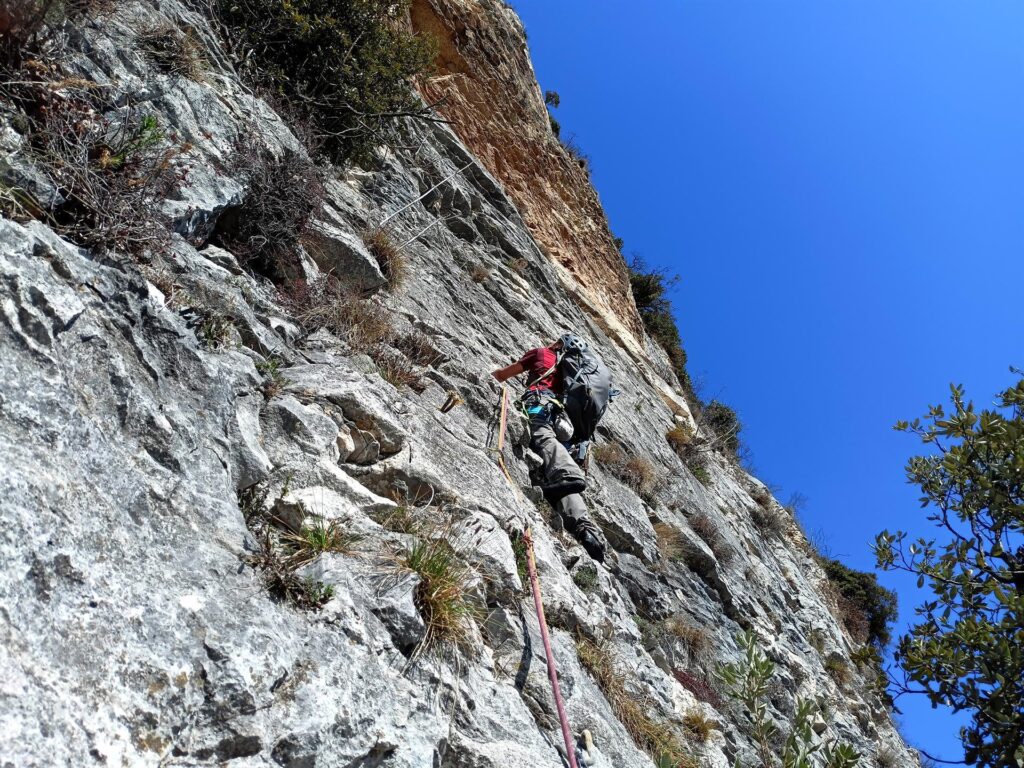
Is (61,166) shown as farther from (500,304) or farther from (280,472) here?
(500,304)

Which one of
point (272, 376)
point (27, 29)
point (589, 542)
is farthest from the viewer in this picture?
point (589, 542)

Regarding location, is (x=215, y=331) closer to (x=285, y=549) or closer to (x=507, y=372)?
(x=285, y=549)

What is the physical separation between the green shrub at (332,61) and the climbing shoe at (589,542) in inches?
205

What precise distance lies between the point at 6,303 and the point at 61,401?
1.44 feet

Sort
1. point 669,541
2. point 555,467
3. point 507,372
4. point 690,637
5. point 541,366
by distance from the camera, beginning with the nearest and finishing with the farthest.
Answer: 1. point 555,467
2. point 690,637
3. point 507,372
4. point 541,366
5. point 669,541

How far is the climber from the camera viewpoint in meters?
6.69

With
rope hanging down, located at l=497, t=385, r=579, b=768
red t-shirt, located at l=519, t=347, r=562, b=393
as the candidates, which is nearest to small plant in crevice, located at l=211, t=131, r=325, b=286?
rope hanging down, located at l=497, t=385, r=579, b=768

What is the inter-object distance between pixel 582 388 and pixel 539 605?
4.16m

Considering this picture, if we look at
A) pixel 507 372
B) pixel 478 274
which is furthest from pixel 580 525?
pixel 478 274

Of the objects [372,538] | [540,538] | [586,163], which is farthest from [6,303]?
[586,163]

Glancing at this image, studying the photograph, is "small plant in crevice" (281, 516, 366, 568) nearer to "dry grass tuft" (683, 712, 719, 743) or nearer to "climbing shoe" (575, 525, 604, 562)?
"climbing shoe" (575, 525, 604, 562)

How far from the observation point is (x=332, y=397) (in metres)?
4.72

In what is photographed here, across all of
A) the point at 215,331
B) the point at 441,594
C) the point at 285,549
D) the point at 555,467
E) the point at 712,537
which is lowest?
→ the point at 285,549

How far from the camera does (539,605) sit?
422cm
